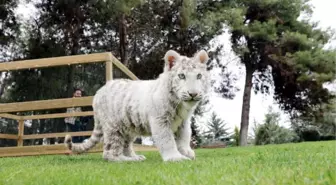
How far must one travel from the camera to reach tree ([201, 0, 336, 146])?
18.5 m

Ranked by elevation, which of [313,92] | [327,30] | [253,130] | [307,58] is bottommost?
[253,130]

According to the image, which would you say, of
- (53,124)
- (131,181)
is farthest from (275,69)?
(131,181)

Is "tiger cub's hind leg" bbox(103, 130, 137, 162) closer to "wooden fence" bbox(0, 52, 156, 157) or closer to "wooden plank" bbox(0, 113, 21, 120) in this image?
"wooden fence" bbox(0, 52, 156, 157)

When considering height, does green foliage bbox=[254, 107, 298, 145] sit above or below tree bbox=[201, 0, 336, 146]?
below

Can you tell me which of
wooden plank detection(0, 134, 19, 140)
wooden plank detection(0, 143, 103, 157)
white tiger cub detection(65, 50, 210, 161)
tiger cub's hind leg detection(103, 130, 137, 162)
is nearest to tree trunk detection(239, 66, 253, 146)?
wooden plank detection(0, 143, 103, 157)

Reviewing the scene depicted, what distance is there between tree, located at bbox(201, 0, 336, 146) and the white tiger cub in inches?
514

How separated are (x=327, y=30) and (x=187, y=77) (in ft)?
60.1

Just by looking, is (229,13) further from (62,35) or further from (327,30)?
(62,35)

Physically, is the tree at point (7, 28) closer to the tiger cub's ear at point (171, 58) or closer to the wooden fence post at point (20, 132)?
the wooden fence post at point (20, 132)

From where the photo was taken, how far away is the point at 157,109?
4.36 metres

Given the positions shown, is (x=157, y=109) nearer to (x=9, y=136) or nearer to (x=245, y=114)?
(x=9, y=136)

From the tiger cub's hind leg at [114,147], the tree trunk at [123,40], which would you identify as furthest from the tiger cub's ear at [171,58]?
the tree trunk at [123,40]

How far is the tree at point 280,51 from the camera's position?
730 inches

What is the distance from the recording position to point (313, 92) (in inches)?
791
